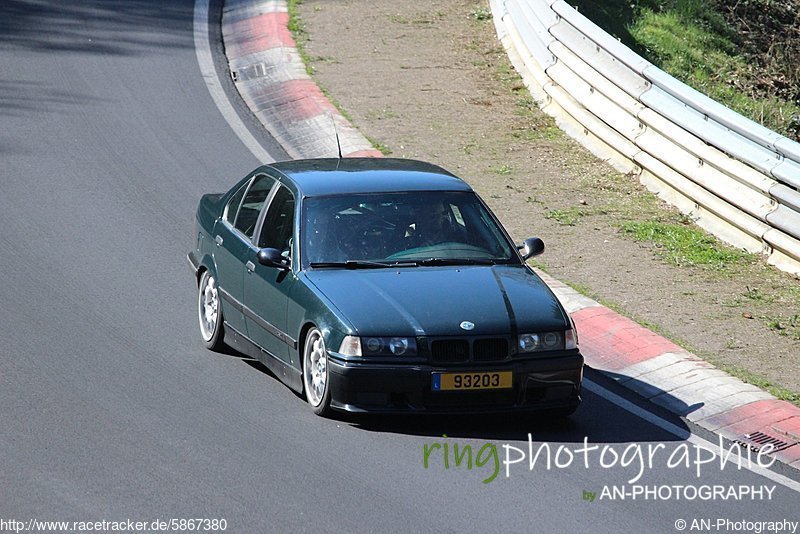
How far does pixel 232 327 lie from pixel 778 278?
5251mm

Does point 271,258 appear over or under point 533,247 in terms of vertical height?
under

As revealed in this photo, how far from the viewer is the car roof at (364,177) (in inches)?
366

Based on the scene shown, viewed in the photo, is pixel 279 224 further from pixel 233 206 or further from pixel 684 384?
pixel 684 384

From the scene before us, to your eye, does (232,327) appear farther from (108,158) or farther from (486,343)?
(108,158)

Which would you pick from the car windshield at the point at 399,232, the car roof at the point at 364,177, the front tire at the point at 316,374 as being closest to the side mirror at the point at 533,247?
the car windshield at the point at 399,232

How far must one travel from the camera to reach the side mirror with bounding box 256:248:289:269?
29.0 ft

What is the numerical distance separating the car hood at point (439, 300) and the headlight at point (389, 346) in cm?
4

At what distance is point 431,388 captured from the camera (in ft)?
25.9

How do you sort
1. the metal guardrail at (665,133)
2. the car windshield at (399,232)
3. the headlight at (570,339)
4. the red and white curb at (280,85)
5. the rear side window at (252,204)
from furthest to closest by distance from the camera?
the red and white curb at (280,85), the metal guardrail at (665,133), the rear side window at (252,204), the car windshield at (399,232), the headlight at (570,339)

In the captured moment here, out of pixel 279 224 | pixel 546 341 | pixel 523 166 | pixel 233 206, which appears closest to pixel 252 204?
pixel 233 206

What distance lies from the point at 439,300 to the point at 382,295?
362mm

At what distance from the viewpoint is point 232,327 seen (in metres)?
9.60

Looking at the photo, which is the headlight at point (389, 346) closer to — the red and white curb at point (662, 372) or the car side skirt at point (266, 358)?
the car side skirt at point (266, 358)

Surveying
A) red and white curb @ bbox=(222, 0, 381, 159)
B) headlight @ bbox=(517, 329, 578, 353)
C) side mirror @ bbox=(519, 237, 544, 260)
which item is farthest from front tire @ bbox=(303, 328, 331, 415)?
red and white curb @ bbox=(222, 0, 381, 159)
